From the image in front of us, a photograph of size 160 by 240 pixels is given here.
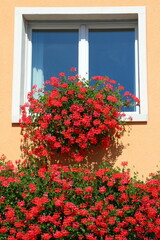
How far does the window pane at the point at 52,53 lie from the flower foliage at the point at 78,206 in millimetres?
1933

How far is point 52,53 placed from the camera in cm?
720

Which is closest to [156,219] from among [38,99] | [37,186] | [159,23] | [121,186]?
[121,186]

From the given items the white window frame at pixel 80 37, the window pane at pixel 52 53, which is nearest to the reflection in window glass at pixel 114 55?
the white window frame at pixel 80 37

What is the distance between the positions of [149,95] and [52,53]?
1.88 metres

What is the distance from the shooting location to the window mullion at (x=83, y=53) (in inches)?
273

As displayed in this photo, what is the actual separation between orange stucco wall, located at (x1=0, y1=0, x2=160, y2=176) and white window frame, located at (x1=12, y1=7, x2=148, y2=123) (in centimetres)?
9

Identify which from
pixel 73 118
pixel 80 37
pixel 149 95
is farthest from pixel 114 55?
pixel 73 118

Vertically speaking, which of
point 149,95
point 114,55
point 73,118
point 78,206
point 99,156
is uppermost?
point 114,55

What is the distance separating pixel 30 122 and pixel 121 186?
67.0 inches

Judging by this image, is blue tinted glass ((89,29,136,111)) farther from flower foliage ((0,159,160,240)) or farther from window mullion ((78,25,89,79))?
flower foliage ((0,159,160,240))

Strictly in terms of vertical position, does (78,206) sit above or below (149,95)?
below

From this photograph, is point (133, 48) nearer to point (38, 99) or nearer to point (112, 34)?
point (112, 34)

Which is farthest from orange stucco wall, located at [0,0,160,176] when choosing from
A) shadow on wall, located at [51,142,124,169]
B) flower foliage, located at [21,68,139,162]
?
flower foliage, located at [21,68,139,162]

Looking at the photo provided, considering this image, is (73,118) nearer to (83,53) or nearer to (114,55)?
(83,53)
